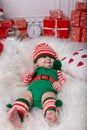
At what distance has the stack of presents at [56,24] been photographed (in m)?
1.68

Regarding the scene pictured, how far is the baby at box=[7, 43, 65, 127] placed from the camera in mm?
812

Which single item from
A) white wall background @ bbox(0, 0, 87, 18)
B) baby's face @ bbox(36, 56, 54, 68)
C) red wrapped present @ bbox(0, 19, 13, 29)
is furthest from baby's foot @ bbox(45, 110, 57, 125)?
white wall background @ bbox(0, 0, 87, 18)

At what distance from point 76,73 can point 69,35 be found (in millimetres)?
723

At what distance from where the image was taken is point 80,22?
1.60 metres

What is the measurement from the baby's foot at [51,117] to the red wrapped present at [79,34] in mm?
893

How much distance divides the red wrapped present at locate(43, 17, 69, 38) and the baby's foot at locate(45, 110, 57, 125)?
97 centimetres

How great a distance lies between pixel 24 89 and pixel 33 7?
0.95m

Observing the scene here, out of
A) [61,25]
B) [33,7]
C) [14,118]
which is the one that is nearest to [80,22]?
[61,25]

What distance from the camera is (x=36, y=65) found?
1153mm

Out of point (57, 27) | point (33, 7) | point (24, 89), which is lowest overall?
point (24, 89)

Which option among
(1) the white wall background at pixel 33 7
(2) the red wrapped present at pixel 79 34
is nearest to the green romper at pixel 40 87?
(2) the red wrapped present at pixel 79 34

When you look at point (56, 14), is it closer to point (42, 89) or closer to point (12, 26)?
point (12, 26)

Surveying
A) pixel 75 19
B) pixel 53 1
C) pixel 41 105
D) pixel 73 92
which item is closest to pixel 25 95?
pixel 41 105

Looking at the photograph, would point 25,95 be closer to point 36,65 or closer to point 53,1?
point 36,65
